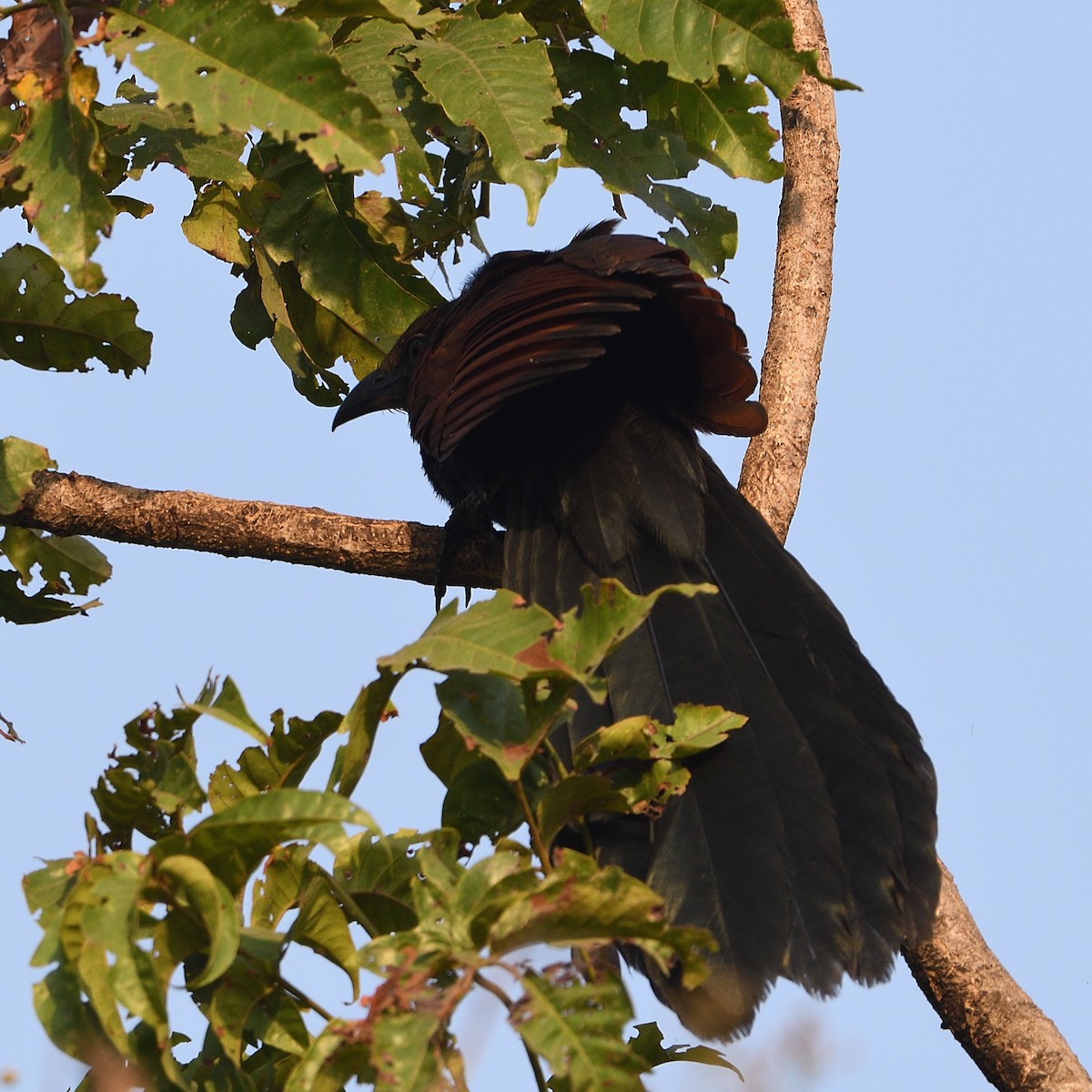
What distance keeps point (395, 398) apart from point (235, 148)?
3.57ft

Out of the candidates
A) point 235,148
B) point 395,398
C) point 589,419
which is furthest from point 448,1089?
point 395,398

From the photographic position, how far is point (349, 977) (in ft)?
5.55

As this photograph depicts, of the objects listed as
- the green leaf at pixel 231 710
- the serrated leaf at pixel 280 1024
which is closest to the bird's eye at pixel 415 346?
the green leaf at pixel 231 710

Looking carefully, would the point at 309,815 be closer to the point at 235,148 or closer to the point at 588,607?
the point at 588,607

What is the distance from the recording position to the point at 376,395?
3.87 meters

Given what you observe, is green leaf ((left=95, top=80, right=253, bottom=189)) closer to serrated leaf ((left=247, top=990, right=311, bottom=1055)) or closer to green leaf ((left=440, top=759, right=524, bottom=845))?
green leaf ((left=440, top=759, right=524, bottom=845))

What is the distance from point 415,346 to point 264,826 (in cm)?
246

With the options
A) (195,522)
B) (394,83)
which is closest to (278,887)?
(195,522)

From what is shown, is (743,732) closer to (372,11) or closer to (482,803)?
(482,803)

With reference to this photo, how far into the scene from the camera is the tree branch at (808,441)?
8.55 feet

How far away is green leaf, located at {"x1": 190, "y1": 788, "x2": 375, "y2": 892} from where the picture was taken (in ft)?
4.53

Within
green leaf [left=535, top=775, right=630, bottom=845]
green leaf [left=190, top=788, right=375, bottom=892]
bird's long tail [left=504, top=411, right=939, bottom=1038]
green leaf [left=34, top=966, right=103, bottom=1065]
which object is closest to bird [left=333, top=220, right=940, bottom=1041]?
bird's long tail [left=504, top=411, right=939, bottom=1038]

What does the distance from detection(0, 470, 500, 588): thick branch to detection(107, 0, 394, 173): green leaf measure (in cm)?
104

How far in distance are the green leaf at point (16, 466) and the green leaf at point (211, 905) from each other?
5.14ft
